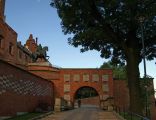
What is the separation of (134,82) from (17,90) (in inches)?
→ 408

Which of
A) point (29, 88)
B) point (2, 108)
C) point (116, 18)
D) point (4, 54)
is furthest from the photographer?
point (4, 54)

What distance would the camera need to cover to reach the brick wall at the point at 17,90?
22531 millimetres

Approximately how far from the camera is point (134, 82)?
1021 inches

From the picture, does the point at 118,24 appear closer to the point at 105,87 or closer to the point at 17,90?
the point at 17,90

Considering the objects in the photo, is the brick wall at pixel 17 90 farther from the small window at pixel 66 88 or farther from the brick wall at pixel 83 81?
the brick wall at pixel 83 81

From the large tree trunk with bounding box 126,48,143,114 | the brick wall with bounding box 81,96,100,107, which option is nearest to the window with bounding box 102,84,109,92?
the brick wall with bounding box 81,96,100,107

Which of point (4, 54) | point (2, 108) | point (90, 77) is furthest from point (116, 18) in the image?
point (90, 77)

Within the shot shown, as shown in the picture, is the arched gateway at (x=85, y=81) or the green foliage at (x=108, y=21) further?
the arched gateway at (x=85, y=81)

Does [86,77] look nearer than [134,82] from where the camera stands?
No

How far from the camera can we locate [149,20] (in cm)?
2634

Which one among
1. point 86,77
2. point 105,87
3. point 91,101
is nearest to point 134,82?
point 105,87

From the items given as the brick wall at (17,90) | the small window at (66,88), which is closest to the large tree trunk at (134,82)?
the brick wall at (17,90)

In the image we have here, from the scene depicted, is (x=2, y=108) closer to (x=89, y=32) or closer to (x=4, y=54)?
(x=89, y=32)

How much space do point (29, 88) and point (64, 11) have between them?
8823 mm
